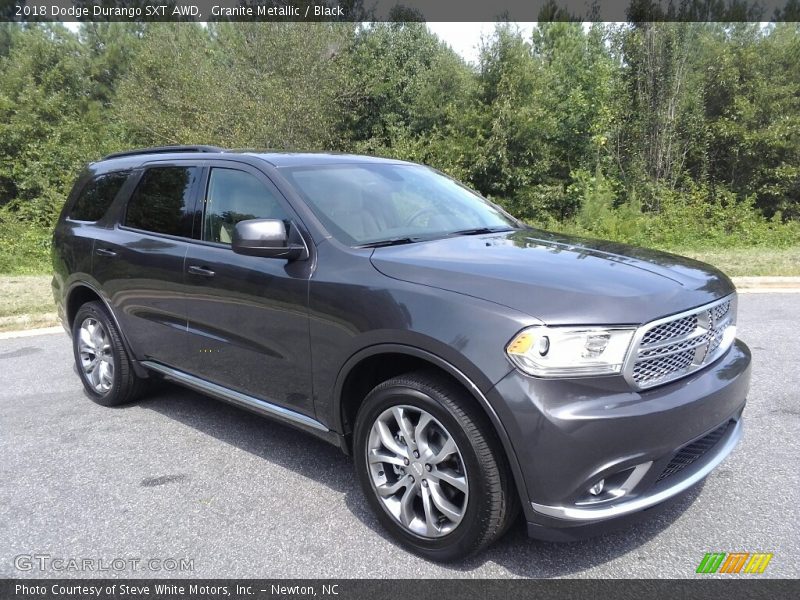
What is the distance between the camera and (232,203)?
3703 mm

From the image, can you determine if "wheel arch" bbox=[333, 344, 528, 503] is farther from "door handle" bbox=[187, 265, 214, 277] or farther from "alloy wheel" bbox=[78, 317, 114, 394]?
"alloy wheel" bbox=[78, 317, 114, 394]

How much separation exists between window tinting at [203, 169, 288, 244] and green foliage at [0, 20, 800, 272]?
52.4 ft

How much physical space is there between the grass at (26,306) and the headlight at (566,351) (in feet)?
24.1

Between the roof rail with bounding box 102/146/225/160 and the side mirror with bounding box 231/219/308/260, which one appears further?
the roof rail with bounding box 102/146/225/160

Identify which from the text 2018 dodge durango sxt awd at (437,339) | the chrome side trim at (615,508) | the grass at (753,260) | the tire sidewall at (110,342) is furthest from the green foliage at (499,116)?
the chrome side trim at (615,508)

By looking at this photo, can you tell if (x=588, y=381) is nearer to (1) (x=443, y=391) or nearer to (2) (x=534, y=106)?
(1) (x=443, y=391)

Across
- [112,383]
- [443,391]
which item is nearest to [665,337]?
[443,391]

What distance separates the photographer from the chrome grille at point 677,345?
2393 millimetres

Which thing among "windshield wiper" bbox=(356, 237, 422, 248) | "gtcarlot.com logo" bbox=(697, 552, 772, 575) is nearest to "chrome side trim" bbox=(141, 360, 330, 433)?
"windshield wiper" bbox=(356, 237, 422, 248)

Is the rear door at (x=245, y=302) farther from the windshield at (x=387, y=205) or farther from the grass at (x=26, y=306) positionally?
the grass at (x=26, y=306)

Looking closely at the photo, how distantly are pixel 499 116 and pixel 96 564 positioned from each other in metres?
21.8

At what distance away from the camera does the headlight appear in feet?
7.59

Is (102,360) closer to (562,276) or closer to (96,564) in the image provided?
(96,564)

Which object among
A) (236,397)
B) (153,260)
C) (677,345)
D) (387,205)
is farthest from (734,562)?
(153,260)
